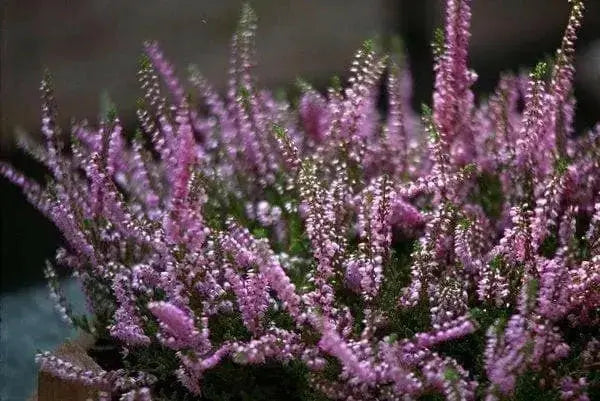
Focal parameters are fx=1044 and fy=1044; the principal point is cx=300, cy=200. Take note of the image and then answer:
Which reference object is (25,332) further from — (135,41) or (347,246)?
(135,41)

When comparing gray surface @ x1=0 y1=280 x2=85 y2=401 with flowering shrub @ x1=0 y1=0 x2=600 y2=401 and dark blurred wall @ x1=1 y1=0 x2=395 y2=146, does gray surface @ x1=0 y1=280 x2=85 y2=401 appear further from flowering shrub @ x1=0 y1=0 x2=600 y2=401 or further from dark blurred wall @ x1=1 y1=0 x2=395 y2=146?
dark blurred wall @ x1=1 y1=0 x2=395 y2=146

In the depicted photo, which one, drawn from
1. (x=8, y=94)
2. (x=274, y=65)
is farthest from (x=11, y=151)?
(x=274, y=65)

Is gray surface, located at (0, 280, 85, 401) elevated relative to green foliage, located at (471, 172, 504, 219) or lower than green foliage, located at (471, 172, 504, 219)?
elevated

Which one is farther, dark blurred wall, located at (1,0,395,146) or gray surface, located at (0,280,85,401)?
dark blurred wall, located at (1,0,395,146)

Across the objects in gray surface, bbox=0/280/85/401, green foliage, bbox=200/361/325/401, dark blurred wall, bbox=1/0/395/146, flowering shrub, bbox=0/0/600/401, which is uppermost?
dark blurred wall, bbox=1/0/395/146

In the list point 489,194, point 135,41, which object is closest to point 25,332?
point 489,194

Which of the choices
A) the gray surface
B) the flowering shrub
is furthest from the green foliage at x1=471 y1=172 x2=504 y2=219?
the gray surface

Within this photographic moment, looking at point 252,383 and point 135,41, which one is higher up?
point 135,41
